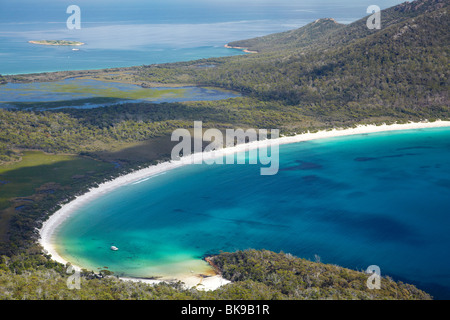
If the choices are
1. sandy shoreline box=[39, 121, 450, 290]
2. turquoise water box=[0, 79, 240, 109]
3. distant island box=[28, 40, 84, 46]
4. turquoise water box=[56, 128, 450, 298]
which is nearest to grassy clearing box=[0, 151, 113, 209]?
sandy shoreline box=[39, 121, 450, 290]

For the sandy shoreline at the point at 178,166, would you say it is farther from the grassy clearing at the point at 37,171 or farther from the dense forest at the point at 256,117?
the grassy clearing at the point at 37,171

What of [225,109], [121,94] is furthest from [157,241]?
[121,94]

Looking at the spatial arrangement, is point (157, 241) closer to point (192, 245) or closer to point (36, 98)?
point (192, 245)

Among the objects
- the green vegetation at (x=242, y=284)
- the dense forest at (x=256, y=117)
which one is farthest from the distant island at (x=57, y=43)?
the green vegetation at (x=242, y=284)

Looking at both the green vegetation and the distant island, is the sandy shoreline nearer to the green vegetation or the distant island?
the green vegetation

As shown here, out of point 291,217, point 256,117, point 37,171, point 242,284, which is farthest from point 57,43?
point 242,284

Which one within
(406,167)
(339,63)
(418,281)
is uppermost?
(339,63)
